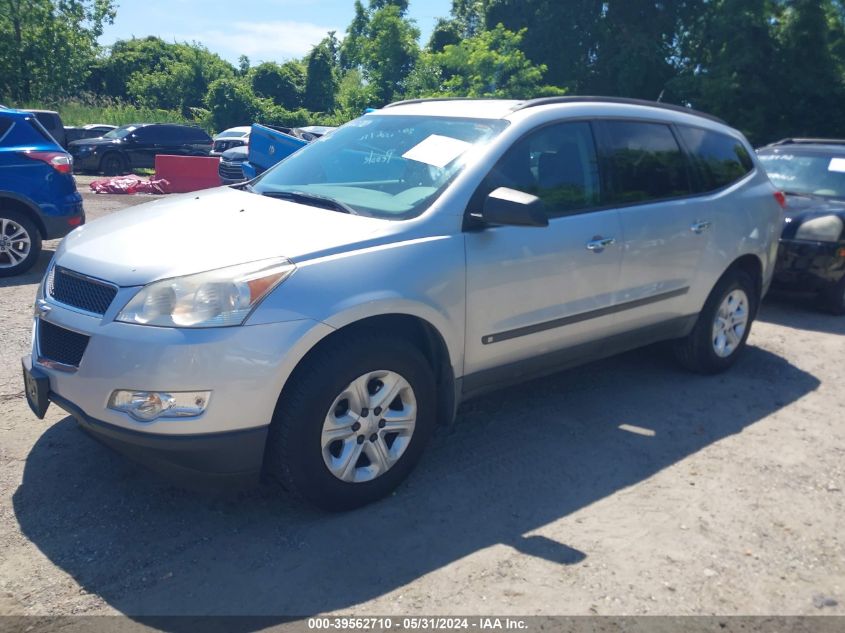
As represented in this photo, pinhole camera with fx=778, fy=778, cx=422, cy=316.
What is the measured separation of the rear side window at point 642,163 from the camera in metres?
Answer: 4.64

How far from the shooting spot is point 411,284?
3.52 m

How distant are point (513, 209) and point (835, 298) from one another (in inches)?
213

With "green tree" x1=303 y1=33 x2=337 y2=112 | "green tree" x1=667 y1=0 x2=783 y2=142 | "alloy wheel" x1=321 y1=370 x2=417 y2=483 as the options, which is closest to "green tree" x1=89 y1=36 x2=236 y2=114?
"green tree" x1=303 y1=33 x2=337 y2=112

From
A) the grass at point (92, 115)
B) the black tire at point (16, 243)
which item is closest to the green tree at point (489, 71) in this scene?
the grass at point (92, 115)

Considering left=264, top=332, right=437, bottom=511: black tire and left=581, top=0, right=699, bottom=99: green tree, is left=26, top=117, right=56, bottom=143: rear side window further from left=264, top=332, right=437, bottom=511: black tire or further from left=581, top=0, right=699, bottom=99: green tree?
left=581, top=0, right=699, bottom=99: green tree

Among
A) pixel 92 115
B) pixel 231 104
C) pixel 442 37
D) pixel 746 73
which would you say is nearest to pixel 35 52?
pixel 92 115

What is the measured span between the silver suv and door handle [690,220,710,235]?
22 millimetres

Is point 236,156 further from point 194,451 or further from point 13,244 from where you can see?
point 194,451

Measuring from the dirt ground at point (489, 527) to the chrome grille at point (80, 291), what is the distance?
2.97 feet

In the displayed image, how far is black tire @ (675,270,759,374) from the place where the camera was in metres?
5.43

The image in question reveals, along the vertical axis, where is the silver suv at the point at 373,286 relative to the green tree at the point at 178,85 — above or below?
below

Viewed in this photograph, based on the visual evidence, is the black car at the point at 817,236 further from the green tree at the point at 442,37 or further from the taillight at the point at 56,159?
the green tree at the point at 442,37

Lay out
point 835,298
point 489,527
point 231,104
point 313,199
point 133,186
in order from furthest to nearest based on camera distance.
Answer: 1. point 231,104
2. point 133,186
3. point 835,298
4. point 313,199
5. point 489,527

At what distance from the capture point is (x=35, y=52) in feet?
108
